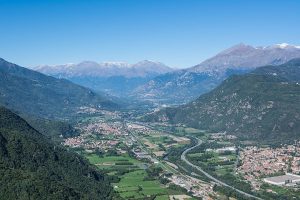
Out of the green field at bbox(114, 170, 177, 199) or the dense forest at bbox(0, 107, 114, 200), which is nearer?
the dense forest at bbox(0, 107, 114, 200)

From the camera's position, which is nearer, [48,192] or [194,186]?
[48,192]

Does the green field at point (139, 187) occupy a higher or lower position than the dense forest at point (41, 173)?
lower

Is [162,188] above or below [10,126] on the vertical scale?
below

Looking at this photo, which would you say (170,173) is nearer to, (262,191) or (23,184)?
(262,191)

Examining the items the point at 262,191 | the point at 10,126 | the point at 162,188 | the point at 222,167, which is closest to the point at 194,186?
the point at 162,188

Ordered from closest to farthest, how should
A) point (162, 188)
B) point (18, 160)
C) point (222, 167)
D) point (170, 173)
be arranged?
point (18, 160)
point (162, 188)
point (170, 173)
point (222, 167)

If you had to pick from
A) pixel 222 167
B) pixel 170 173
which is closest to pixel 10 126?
pixel 170 173

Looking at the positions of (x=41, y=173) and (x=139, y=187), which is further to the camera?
(x=139, y=187)

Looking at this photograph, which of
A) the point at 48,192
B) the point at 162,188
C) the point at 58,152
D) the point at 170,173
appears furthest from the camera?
the point at 170,173

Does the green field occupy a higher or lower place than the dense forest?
lower

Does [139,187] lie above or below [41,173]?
below

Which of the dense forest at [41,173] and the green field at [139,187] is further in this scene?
the green field at [139,187]
